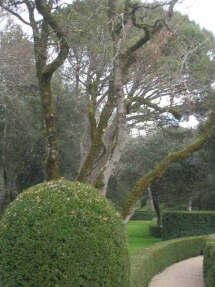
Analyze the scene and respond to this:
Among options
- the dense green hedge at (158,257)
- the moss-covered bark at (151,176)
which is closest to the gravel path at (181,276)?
the dense green hedge at (158,257)

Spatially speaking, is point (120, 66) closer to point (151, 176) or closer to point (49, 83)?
point (49, 83)

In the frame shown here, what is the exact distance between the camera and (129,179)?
90.1 feet

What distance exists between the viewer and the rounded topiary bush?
4766 millimetres

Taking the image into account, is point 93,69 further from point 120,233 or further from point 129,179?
point 129,179

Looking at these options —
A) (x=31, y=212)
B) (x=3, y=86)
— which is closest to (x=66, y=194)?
(x=31, y=212)

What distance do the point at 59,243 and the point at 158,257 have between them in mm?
8646

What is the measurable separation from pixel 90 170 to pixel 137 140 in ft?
58.6

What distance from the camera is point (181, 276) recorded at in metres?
12.5

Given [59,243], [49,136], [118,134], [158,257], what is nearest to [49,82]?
[49,136]

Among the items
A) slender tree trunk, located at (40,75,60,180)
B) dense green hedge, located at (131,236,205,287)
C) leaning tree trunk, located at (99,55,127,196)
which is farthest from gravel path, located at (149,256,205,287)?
slender tree trunk, located at (40,75,60,180)

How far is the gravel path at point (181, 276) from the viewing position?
11.4 m

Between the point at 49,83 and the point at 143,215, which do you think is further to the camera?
the point at 143,215

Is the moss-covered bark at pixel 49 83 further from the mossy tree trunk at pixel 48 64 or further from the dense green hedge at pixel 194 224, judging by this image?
the dense green hedge at pixel 194 224

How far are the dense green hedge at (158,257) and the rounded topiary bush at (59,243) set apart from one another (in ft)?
8.99
